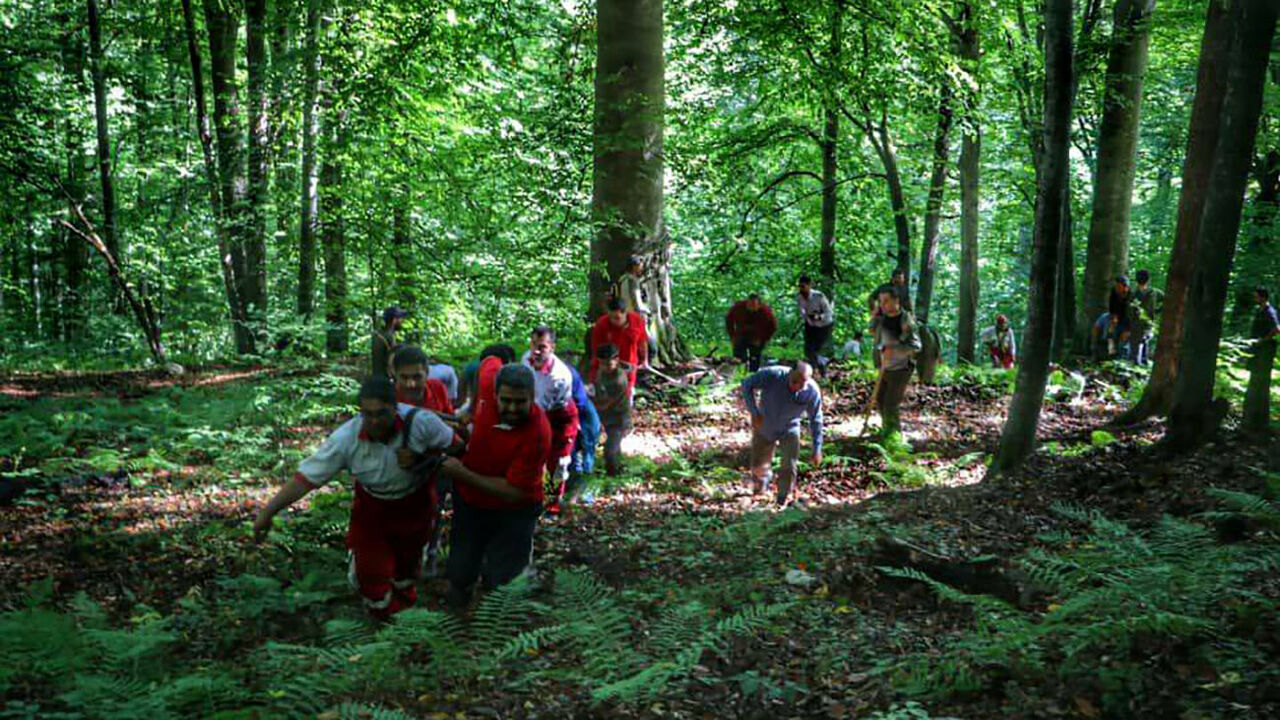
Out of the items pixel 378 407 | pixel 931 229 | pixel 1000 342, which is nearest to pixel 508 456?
pixel 378 407

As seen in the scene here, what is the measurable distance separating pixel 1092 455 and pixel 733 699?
6465 mm

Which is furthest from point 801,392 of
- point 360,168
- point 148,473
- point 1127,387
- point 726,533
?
point 1127,387

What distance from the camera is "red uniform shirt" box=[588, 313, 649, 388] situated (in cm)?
1141

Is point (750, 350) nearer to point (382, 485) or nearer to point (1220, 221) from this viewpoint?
point (1220, 221)

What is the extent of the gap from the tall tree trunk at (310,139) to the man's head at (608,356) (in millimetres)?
4140

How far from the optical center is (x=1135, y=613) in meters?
4.30

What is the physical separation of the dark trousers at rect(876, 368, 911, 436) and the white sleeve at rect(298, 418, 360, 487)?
26.4ft

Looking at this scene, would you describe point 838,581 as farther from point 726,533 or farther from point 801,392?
point 801,392

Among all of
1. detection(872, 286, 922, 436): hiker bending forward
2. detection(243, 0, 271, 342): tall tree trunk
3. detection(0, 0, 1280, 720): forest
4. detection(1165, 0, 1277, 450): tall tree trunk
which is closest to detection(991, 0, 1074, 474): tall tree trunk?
detection(0, 0, 1280, 720): forest

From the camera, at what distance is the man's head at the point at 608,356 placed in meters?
10.2

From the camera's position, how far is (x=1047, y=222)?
8219 mm

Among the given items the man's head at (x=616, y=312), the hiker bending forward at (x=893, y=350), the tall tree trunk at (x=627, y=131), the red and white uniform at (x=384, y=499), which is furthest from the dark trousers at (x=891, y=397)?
the red and white uniform at (x=384, y=499)

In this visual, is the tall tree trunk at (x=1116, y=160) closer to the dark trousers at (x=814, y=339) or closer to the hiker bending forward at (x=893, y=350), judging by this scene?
the dark trousers at (x=814, y=339)

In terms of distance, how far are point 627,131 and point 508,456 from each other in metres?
7.28
